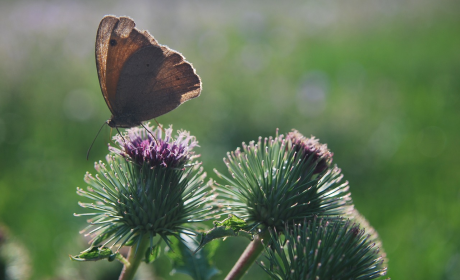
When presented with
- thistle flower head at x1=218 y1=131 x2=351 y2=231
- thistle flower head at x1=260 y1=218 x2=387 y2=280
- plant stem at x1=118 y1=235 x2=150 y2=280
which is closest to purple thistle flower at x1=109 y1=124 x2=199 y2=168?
thistle flower head at x1=218 y1=131 x2=351 y2=231

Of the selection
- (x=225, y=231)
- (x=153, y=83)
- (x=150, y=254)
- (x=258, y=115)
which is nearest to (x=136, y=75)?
(x=153, y=83)

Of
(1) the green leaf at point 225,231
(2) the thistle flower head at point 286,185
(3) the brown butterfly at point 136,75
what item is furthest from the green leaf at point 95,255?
(3) the brown butterfly at point 136,75

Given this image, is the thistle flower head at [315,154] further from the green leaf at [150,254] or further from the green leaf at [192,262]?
the green leaf at [150,254]

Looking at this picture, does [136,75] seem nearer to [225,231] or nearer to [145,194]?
[145,194]

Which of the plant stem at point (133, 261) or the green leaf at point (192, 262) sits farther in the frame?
the green leaf at point (192, 262)

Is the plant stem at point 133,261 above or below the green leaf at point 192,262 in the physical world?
below

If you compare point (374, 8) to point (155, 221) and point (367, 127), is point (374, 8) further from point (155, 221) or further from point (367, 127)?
point (155, 221)
